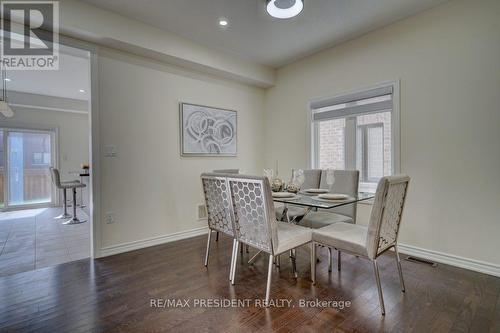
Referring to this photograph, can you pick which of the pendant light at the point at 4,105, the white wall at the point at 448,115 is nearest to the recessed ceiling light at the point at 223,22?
the white wall at the point at 448,115

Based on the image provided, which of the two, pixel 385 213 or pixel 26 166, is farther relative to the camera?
pixel 26 166

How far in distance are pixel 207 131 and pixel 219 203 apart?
1680mm

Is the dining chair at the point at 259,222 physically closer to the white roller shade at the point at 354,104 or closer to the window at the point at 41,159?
the white roller shade at the point at 354,104

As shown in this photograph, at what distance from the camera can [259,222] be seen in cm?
194

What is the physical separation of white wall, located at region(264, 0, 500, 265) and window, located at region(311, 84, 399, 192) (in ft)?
0.53

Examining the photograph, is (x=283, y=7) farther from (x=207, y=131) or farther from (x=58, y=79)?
(x=58, y=79)

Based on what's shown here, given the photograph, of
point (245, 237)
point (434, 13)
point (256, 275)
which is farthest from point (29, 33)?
point (434, 13)

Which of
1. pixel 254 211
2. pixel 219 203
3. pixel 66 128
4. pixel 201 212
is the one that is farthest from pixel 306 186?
Result: pixel 66 128

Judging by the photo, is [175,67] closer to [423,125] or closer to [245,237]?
[245,237]

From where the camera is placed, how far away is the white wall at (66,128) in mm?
5730

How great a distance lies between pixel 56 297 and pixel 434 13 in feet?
14.6

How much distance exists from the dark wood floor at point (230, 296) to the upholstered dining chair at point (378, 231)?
200 millimetres

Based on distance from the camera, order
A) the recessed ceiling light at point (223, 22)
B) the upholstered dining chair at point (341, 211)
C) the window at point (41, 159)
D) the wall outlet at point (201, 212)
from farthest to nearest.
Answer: the window at point (41, 159) → the wall outlet at point (201, 212) → the recessed ceiling light at point (223, 22) → the upholstered dining chair at point (341, 211)

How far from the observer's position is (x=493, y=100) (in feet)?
7.63
